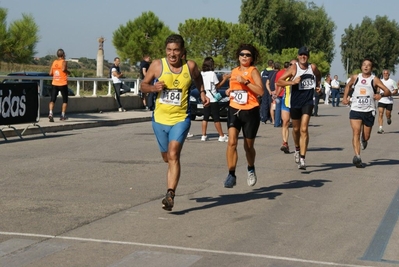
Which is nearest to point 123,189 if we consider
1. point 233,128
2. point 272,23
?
point 233,128

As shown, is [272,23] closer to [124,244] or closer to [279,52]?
[279,52]

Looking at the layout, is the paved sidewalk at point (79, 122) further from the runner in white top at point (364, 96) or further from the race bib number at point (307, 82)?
the runner in white top at point (364, 96)

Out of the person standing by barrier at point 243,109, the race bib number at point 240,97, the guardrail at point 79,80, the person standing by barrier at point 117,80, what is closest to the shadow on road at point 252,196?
the person standing by barrier at point 243,109

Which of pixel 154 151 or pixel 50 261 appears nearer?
pixel 50 261

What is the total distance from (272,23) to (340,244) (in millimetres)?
76305

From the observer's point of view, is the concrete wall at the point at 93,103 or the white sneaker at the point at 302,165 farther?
the concrete wall at the point at 93,103

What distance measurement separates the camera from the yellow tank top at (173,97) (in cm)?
892

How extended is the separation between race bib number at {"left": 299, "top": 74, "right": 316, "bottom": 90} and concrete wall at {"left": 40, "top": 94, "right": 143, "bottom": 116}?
11.7 meters

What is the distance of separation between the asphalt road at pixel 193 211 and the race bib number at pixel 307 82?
4.42ft

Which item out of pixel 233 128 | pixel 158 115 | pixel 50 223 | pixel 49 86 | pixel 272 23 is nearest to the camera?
pixel 50 223

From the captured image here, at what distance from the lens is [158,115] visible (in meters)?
9.02

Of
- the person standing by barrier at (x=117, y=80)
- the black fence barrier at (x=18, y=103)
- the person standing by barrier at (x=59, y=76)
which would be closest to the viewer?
the black fence barrier at (x=18, y=103)

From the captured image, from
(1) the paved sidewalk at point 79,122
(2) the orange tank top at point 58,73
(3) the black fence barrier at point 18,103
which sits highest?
(2) the orange tank top at point 58,73

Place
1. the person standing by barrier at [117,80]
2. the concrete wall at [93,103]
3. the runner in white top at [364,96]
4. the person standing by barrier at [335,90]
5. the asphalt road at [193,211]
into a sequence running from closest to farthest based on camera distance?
the asphalt road at [193,211], the runner in white top at [364,96], the concrete wall at [93,103], the person standing by barrier at [117,80], the person standing by barrier at [335,90]
